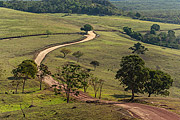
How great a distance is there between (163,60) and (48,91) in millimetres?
90456

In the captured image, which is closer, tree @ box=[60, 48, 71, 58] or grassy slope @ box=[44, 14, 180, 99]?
grassy slope @ box=[44, 14, 180, 99]

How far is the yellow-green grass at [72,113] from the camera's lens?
43.6m

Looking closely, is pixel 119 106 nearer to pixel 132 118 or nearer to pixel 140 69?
pixel 132 118

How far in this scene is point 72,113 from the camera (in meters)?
45.8

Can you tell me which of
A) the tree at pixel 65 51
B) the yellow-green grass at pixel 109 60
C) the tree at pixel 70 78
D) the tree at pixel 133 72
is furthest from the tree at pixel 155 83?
the tree at pixel 65 51

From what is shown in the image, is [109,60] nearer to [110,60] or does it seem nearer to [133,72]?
[110,60]

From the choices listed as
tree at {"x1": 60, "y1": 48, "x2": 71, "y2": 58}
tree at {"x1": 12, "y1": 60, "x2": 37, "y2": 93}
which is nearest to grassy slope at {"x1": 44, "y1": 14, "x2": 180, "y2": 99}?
tree at {"x1": 60, "y1": 48, "x2": 71, "y2": 58}

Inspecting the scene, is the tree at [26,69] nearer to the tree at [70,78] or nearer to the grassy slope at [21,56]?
the grassy slope at [21,56]

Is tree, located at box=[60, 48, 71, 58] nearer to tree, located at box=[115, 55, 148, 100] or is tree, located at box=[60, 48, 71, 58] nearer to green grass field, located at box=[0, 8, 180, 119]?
green grass field, located at box=[0, 8, 180, 119]

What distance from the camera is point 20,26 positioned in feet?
642

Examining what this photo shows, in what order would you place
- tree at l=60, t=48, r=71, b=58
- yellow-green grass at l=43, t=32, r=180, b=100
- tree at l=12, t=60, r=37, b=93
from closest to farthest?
tree at l=12, t=60, r=37, b=93 < yellow-green grass at l=43, t=32, r=180, b=100 < tree at l=60, t=48, r=71, b=58

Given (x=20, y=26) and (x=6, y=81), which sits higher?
(x=20, y=26)

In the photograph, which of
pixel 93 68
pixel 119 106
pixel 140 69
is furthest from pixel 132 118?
pixel 93 68

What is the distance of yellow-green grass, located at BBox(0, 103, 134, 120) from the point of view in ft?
143
